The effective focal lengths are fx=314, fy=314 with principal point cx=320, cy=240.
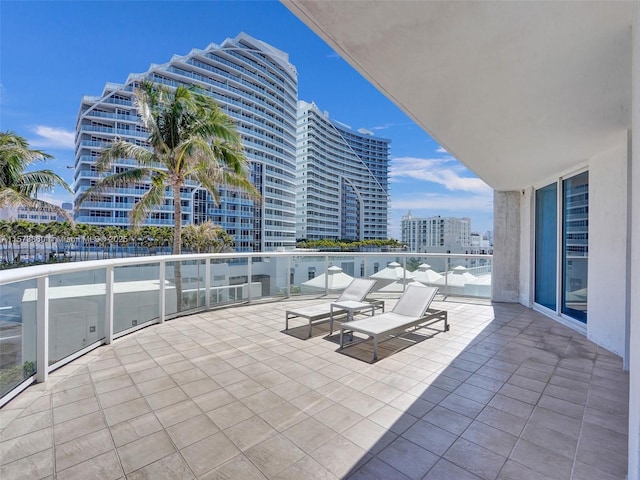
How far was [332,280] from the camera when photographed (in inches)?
348

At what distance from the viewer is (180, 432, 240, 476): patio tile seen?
7.48 feet

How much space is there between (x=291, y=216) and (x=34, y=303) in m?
73.4

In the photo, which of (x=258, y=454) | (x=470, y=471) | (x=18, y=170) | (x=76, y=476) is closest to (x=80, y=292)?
(x=76, y=476)

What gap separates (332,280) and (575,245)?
5.48 meters

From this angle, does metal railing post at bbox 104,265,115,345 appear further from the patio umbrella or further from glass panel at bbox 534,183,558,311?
glass panel at bbox 534,183,558,311

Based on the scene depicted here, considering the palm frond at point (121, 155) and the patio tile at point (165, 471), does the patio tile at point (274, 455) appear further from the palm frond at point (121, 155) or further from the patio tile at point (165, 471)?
the palm frond at point (121, 155)

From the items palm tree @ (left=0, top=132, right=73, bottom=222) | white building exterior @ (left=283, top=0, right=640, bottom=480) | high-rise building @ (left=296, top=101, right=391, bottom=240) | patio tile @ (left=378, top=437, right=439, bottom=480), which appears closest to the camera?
white building exterior @ (left=283, top=0, right=640, bottom=480)

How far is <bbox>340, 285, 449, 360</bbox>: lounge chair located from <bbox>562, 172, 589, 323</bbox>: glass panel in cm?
264

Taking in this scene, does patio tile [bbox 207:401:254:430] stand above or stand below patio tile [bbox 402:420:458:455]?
above

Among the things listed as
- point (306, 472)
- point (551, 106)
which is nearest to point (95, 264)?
point (306, 472)

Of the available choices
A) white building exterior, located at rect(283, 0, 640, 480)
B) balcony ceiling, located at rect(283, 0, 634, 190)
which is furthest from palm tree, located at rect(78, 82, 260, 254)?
balcony ceiling, located at rect(283, 0, 634, 190)

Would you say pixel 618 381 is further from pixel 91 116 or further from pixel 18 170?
pixel 91 116

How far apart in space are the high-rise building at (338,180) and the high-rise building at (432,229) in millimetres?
13182

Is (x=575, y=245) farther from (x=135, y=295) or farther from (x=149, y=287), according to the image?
(x=135, y=295)
